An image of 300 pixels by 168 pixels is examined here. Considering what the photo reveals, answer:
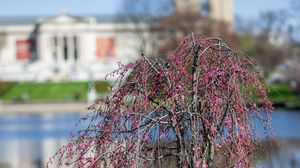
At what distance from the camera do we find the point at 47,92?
62.8m

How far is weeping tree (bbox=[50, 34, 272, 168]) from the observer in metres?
6.26

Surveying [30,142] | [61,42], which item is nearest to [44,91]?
[30,142]

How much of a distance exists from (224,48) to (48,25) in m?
96.2

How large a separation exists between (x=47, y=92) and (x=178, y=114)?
5716cm

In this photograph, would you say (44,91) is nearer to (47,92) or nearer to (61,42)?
(47,92)

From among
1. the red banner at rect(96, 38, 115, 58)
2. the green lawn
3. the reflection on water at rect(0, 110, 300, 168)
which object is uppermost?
the red banner at rect(96, 38, 115, 58)

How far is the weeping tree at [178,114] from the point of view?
6.26 metres

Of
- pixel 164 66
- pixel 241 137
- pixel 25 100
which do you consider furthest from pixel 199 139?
pixel 25 100

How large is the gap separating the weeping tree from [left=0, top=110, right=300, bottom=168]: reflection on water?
0.67m

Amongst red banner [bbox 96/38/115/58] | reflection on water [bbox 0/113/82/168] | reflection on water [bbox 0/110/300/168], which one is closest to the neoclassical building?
red banner [bbox 96/38/115/58]

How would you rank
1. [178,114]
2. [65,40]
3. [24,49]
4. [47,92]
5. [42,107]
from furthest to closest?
[24,49] < [65,40] < [47,92] < [42,107] < [178,114]

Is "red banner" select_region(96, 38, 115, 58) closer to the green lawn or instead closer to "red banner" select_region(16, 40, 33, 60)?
"red banner" select_region(16, 40, 33, 60)

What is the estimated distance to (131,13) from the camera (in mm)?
71188

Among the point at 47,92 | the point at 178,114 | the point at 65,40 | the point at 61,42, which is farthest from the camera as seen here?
the point at 65,40
